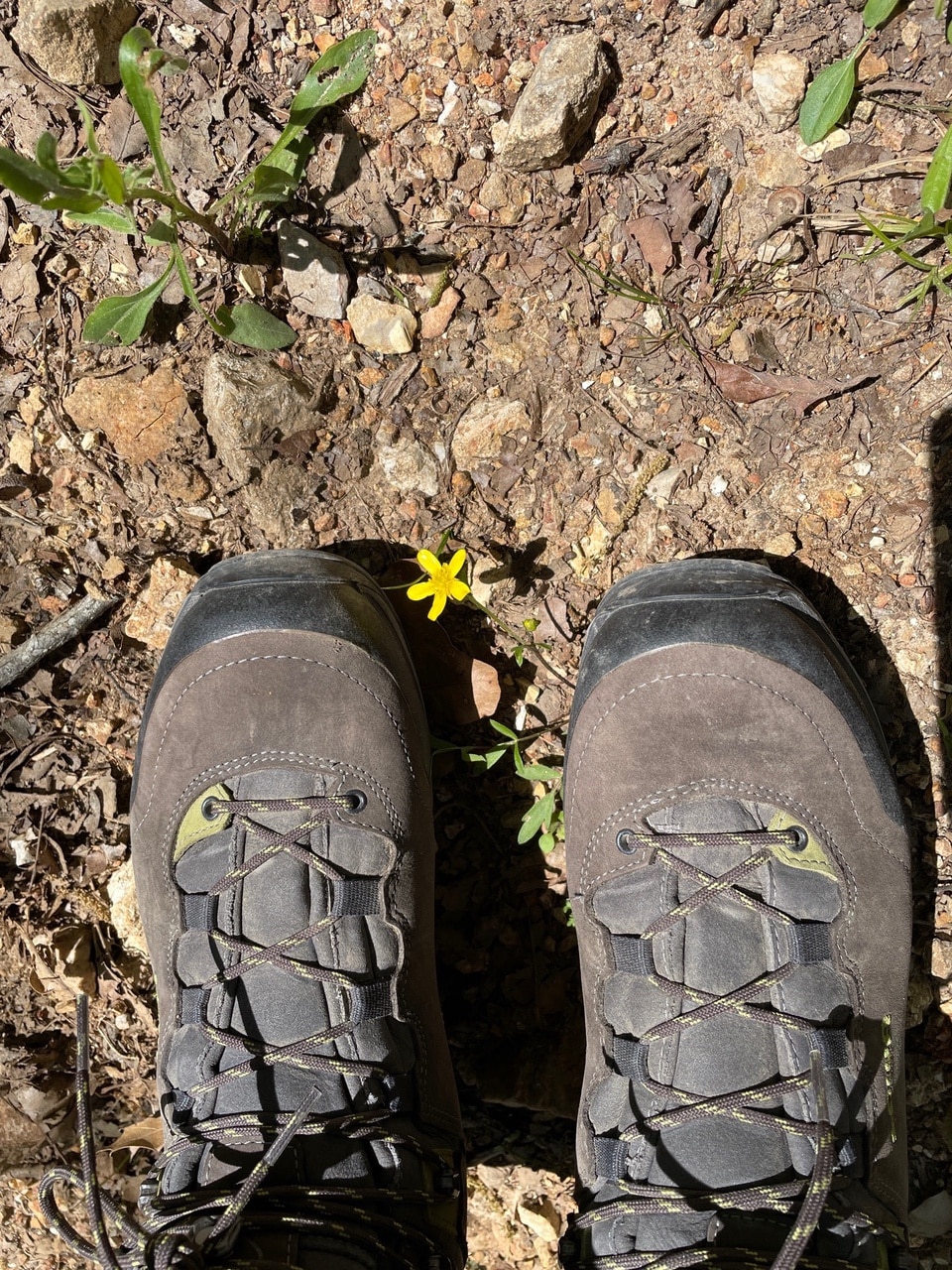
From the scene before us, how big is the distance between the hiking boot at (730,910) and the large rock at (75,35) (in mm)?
2278

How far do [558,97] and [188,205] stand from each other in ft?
3.79

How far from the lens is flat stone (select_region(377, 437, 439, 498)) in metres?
2.99

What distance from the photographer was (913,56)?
106 inches

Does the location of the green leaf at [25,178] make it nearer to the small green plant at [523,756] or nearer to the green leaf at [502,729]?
the small green plant at [523,756]

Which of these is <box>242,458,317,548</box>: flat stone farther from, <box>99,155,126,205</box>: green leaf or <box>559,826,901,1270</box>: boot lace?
<box>559,826,901,1270</box>: boot lace

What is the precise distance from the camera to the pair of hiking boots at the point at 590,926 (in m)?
2.38

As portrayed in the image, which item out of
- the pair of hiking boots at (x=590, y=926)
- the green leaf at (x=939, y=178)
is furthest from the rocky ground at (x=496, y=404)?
the pair of hiking boots at (x=590, y=926)

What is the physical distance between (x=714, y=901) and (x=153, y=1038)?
76.4 inches

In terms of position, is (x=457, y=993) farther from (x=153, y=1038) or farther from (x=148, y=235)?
(x=148, y=235)

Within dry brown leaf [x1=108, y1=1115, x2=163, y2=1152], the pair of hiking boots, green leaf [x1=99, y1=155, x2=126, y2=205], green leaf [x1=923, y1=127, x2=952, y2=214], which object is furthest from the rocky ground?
green leaf [x1=99, y1=155, x2=126, y2=205]

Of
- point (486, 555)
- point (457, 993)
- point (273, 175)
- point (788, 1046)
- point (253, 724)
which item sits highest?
point (273, 175)

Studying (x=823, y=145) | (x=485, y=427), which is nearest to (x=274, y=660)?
(x=485, y=427)

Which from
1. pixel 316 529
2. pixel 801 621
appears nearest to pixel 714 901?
pixel 801 621

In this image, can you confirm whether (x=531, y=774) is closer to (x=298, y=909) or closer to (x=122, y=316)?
(x=298, y=909)
